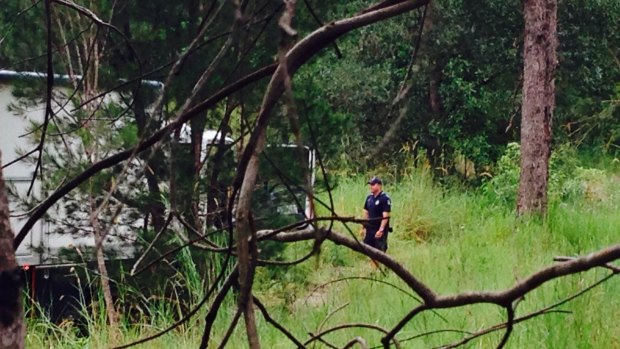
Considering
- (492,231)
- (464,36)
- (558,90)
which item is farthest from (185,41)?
(558,90)

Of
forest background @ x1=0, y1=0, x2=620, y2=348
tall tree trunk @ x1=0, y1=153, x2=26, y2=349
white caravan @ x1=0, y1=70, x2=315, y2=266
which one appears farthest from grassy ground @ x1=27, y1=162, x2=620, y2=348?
white caravan @ x1=0, y1=70, x2=315, y2=266

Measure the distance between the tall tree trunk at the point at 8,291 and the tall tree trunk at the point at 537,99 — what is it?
1054 centimetres

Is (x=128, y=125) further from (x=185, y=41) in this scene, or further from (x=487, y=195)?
(x=487, y=195)

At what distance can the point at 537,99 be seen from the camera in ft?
37.9

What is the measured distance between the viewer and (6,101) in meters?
8.72

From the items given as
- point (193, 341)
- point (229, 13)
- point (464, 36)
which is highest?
point (464, 36)

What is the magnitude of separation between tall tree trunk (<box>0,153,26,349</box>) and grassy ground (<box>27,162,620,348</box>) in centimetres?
39

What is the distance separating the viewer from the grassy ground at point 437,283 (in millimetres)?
4570

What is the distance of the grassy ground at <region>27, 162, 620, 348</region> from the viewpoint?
457 cm

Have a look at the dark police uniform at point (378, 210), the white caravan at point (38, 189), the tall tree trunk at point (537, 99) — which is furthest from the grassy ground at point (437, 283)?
the white caravan at point (38, 189)

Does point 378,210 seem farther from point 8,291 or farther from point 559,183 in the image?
point 8,291

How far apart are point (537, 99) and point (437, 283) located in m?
5.03

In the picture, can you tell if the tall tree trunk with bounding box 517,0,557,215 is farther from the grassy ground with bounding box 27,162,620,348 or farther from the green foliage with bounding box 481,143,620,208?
the green foliage with bounding box 481,143,620,208

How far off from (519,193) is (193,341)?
25.2 feet
